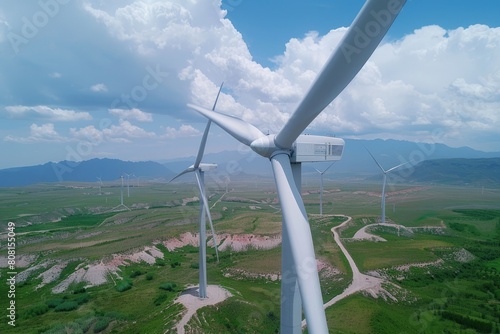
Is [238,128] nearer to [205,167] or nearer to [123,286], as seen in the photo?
[205,167]

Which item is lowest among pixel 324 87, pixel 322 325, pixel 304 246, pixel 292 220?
pixel 322 325

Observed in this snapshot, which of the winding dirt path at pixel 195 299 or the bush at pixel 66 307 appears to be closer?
the winding dirt path at pixel 195 299

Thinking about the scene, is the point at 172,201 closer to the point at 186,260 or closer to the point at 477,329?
the point at 186,260

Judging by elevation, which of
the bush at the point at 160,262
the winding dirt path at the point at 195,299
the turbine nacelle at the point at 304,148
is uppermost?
the turbine nacelle at the point at 304,148

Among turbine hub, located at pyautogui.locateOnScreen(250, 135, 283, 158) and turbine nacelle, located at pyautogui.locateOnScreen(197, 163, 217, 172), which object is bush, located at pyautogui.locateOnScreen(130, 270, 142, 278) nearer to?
turbine nacelle, located at pyautogui.locateOnScreen(197, 163, 217, 172)

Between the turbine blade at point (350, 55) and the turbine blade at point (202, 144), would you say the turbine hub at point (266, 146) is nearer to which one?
the turbine blade at point (350, 55)

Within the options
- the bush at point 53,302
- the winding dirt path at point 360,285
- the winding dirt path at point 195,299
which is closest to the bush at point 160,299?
the winding dirt path at point 195,299

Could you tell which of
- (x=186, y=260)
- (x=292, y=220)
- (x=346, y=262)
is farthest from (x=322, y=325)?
(x=186, y=260)
